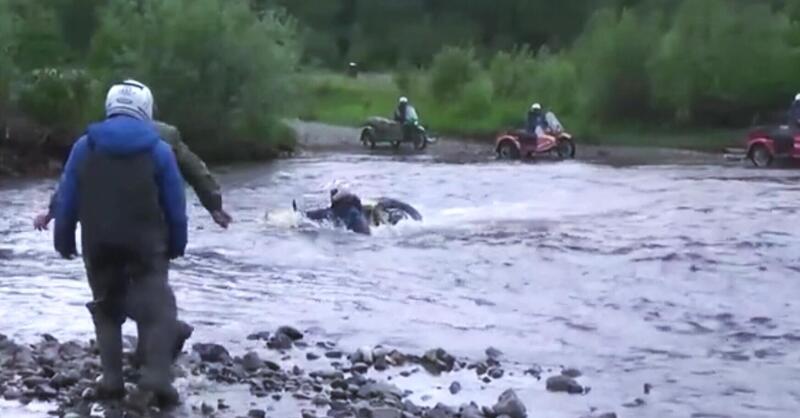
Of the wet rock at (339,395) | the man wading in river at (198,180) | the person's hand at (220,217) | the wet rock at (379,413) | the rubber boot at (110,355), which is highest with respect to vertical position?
the man wading in river at (198,180)

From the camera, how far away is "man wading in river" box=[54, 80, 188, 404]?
9109 millimetres

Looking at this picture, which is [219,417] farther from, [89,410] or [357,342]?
[357,342]

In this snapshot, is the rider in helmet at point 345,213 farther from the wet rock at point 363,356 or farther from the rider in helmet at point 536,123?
the rider in helmet at point 536,123

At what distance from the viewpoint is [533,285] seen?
18266 mm

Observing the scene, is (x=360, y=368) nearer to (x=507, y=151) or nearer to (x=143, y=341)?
(x=143, y=341)

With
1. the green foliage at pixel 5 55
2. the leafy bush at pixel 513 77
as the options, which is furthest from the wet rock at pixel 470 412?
the leafy bush at pixel 513 77

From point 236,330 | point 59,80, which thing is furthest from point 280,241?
point 59,80

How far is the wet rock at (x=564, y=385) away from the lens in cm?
1196

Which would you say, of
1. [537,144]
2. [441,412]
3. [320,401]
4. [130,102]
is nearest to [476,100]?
[537,144]

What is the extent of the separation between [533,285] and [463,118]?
37097 mm

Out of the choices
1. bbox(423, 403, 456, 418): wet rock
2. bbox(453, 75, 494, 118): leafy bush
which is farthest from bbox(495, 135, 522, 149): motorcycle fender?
bbox(423, 403, 456, 418): wet rock

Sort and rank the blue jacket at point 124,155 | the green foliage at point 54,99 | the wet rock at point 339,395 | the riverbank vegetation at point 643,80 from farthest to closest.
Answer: the riverbank vegetation at point 643,80, the green foliage at point 54,99, the wet rock at point 339,395, the blue jacket at point 124,155

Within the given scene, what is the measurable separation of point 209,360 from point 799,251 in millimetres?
11252

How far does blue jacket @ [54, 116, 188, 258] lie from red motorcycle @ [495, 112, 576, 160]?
31.4m
